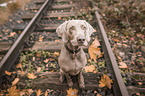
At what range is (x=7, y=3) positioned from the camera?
16.6 ft

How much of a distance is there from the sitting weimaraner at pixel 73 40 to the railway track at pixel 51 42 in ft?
2.46

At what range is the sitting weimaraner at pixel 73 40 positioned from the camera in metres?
1.24

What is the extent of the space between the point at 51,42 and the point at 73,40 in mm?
1990

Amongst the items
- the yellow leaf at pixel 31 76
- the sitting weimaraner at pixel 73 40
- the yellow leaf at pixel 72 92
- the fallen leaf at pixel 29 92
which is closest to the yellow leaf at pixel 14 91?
the fallen leaf at pixel 29 92

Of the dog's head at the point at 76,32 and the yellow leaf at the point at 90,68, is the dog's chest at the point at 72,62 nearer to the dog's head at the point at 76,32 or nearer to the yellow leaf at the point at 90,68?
the dog's head at the point at 76,32

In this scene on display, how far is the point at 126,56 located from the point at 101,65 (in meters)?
1.00

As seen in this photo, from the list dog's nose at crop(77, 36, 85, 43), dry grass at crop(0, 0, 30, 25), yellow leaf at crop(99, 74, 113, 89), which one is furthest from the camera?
dry grass at crop(0, 0, 30, 25)

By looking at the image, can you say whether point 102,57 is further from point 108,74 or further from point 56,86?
point 56,86

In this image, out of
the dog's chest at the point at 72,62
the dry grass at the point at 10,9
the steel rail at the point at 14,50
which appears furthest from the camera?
the dry grass at the point at 10,9

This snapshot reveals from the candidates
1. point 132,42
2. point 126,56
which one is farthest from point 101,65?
point 132,42

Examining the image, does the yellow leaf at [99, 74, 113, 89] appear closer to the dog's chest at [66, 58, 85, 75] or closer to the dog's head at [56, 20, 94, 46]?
the dog's chest at [66, 58, 85, 75]

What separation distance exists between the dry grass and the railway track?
931 mm

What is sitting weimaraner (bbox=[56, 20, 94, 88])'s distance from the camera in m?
1.24

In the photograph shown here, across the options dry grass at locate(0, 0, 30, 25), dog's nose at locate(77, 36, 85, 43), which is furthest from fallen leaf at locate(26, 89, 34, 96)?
dry grass at locate(0, 0, 30, 25)
